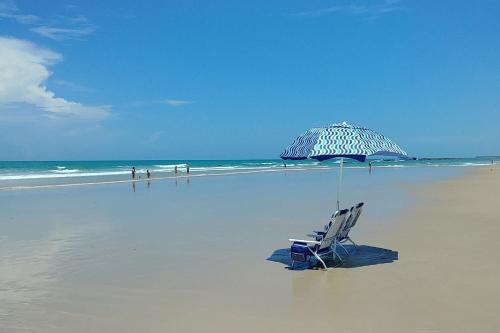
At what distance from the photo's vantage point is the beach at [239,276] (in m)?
5.84

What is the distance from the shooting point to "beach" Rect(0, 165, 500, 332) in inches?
230

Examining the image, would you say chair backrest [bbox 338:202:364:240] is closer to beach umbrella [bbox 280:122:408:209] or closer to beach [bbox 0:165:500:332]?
beach [bbox 0:165:500:332]

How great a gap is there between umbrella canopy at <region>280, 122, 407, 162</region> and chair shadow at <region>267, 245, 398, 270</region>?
6.04ft

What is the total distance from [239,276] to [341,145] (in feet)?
9.83

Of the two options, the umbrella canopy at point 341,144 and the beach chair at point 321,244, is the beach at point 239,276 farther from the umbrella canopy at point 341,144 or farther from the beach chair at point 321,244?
the umbrella canopy at point 341,144

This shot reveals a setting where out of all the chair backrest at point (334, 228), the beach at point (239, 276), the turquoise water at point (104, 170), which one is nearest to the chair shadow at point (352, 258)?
the beach at point (239, 276)

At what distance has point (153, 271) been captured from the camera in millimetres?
8203

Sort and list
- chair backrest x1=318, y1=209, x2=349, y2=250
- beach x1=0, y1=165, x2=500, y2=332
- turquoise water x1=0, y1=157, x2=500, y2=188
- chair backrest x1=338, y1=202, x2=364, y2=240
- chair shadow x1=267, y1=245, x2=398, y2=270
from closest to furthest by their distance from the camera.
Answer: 1. beach x1=0, y1=165, x2=500, y2=332
2. chair backrest x1=318, y1=209, x2=349, y2=250
3. chair shadow x1=267, y1=245, x2=398, y2=270
4. chair backrest x1=338, y1=202, x2=364, y2=240
5. turquoise water x1=0, y1=157, x2=500, y2=188

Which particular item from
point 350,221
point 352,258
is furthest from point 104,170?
point 352,258

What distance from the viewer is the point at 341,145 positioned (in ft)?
28.9

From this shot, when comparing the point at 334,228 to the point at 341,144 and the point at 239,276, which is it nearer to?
the point at 341,144

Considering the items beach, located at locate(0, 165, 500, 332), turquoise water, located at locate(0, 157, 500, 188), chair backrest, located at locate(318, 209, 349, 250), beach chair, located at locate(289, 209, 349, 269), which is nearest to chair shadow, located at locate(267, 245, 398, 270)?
beach, located at locate(0, 165, 500, 332)

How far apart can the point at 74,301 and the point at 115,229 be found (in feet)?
20.5

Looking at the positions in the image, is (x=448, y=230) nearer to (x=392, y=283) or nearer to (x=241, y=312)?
(x=392, y=283)
